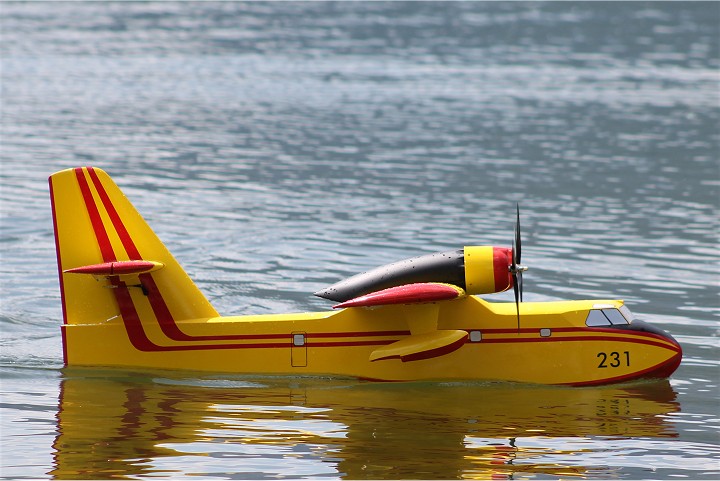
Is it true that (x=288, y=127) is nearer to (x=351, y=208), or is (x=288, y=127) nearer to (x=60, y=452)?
(x=351, y=208)

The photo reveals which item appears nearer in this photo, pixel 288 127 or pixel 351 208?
pixel 351 208

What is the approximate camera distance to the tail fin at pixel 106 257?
21047 millimetres

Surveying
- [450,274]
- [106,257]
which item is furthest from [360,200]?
[106,257]

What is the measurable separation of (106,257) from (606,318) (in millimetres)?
9864

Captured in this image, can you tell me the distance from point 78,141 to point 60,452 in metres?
35.5

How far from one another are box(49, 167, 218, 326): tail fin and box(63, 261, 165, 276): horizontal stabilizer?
0.52 ft

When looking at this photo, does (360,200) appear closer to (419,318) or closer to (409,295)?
(419,318)

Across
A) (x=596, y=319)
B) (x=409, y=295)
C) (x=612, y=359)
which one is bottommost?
(x=612, y=359)

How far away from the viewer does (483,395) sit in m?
21.3

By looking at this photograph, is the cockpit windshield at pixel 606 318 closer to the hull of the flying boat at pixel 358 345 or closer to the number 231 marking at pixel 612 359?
the hull of the flying boat at pixel 358 345

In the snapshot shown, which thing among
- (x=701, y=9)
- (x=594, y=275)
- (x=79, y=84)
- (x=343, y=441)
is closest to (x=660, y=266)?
(x=594, y=275)

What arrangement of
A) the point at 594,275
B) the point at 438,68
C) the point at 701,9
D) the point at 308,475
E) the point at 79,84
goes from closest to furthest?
the point at 308,475
the point at 594,275
the point at 79,84
the point at 438,68
the point at 701,9

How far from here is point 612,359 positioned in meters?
21.7

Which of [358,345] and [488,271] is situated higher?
[488,271]
